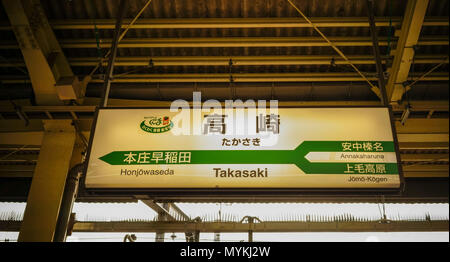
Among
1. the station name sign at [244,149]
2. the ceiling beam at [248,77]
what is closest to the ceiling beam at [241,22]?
the ceiling beam at [248,77]

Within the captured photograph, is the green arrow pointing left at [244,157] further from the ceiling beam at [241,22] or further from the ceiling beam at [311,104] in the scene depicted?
the ceiling beam at [241,22]

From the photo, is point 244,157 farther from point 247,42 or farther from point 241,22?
point 247,42

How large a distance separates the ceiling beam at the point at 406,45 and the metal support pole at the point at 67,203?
21.8 ft

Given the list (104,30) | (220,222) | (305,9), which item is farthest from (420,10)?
(220,222)

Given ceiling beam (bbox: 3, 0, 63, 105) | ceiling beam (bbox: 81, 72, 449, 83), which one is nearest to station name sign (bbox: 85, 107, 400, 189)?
ceiling beam (bbox: 3, 0, 63, 105)

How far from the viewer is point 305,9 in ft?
21.5

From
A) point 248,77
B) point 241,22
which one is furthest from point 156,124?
point 248,77

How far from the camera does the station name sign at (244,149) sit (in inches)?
139

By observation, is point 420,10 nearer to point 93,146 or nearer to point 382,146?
point 382,146

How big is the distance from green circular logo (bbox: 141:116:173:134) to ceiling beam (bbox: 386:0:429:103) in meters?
4.55

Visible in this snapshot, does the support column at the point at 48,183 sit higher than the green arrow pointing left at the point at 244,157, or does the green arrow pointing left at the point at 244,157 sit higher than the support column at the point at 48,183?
the support column at the point at 48,183

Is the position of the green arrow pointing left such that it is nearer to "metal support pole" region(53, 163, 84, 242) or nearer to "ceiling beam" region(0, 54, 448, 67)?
"ceiling beam" region(0, 54, 448, 67)

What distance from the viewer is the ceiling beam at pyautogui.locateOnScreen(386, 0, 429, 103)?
575 centimetres

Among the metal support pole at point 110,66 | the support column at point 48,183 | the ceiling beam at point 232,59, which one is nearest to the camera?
the metal support pole at point 110,66
